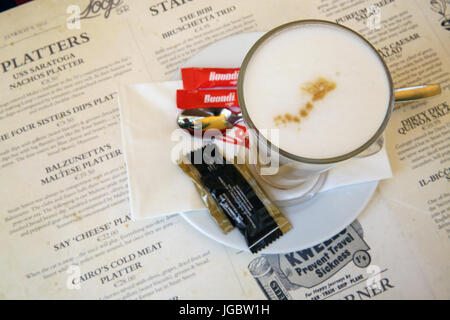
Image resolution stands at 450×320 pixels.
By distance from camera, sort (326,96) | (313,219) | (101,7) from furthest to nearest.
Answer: (101,7)
(313,219)
(326,96)

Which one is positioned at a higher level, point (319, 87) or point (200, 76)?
point (200, 76)

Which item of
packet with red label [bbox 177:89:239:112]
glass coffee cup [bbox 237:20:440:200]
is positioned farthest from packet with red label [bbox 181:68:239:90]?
glass coffee cup [bbox 237:20:440:200]

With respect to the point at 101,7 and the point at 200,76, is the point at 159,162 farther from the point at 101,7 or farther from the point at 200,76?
the point at 101,7

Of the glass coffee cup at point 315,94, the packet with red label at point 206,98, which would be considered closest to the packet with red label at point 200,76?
the packet with red label at point 206,98

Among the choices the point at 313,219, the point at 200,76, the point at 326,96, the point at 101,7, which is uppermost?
the point at 101,7

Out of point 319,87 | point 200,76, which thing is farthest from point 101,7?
point 319,87

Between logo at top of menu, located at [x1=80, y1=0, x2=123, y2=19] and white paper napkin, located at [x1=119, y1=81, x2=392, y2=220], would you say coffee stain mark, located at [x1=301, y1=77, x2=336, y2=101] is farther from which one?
logo at top of menu, located at [x1=80, y1=0, x2=123, y2=19]

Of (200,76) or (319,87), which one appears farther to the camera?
(200,76)

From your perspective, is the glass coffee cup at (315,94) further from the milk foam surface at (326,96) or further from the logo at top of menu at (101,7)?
the logo at top of menu at (101,7)
